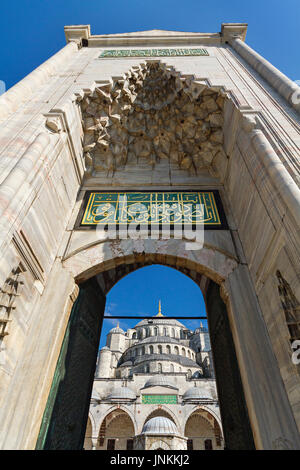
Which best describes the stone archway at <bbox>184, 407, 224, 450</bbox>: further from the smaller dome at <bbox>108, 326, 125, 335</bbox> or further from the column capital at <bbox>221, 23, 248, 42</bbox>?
the column capital at <bbox>221, 23, 248, 42</bbox>

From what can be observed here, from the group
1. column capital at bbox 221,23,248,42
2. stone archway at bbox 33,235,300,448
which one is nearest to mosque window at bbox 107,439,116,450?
stone archway at bbox 33,235,300,448

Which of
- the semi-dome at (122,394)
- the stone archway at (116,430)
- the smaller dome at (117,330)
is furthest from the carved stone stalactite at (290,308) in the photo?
the smaller dome at (117,330)

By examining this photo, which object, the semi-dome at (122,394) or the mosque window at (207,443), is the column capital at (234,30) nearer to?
the semi-dome at (122,394)

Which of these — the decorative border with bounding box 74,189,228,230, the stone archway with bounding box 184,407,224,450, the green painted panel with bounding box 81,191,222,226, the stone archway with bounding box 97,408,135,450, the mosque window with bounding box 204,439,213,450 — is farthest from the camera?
the stone archway with bounding box 97,408,135,450

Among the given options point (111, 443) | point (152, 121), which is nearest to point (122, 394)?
point (111, 443)

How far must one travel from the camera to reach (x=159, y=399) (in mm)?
29125

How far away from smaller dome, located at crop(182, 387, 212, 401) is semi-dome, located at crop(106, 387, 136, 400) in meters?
5.85

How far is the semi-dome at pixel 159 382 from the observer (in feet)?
100

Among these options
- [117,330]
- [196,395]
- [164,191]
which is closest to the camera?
[164,191]

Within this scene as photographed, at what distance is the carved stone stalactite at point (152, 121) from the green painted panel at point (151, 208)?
0.74 meters

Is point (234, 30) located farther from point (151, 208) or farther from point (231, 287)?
point (231, 287)

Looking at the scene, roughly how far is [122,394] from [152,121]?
32.0 metres

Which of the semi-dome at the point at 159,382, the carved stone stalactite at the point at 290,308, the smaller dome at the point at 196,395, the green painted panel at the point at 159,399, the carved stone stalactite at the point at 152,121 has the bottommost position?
the carved stone stalactite at the point at 290,308

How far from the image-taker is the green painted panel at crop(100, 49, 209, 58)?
6261mm
